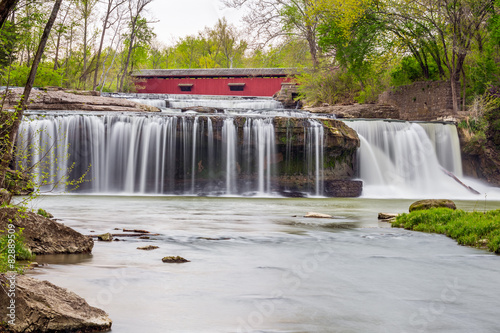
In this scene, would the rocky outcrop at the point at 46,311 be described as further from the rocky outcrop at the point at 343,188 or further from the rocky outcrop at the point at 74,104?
the rocky outcrop at the point at 74,104

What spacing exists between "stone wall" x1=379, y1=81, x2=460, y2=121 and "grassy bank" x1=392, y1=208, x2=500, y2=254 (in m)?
23.7

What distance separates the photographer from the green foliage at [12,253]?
195 inches

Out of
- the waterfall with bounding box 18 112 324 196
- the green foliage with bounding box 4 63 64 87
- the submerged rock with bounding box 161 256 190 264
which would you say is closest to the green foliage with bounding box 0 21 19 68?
the submerged rock with bounding box 161 256 190 264

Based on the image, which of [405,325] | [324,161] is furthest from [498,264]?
[324,161]

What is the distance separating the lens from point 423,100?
125 ft

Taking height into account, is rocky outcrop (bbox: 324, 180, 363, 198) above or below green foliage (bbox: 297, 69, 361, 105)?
below

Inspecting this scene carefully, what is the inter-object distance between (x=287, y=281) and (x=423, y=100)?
3334cm

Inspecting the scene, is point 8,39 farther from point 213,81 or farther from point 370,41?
point 213,81

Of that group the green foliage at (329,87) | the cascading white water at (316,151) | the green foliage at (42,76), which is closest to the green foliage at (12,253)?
the cascading white water at (316,151)

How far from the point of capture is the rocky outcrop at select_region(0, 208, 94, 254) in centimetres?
845

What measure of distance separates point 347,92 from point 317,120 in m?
17.5

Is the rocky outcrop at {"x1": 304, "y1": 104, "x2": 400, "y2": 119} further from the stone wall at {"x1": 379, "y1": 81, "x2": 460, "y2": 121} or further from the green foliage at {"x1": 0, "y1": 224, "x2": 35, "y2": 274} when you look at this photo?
the green foliage at {"x1": 0, "y1": 224, "x2": 35, "y2": 274}

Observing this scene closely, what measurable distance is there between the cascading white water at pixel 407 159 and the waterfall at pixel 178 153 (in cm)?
314

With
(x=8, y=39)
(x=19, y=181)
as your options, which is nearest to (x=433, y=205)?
(x=19, y=181)
